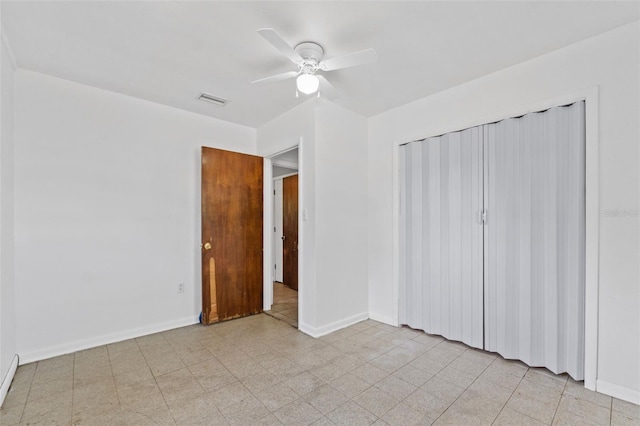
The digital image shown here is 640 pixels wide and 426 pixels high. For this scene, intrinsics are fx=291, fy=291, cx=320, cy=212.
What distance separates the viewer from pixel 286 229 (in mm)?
5500

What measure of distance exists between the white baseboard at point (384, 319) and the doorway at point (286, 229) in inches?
54.2

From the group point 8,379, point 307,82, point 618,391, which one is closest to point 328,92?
point 307,82

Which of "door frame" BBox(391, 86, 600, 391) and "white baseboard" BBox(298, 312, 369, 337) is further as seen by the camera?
"white baseboard" BBox(298, 312, 369, 337)

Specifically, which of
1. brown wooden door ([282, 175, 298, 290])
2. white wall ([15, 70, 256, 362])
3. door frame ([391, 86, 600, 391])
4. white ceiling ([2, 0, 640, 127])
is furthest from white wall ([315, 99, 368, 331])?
door frame ([391, 86, 600, 391])

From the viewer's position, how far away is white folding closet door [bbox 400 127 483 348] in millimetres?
2766

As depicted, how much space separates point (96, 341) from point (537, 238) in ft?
13.6

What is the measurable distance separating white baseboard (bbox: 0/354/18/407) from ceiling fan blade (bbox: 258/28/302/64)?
2.93m

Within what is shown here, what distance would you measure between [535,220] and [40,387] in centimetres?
404

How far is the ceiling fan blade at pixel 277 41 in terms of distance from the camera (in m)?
1.68

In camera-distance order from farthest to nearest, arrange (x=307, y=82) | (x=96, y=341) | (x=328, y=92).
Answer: (x=328, y=92) → (x=96, y=341) → (x=307, y=82)

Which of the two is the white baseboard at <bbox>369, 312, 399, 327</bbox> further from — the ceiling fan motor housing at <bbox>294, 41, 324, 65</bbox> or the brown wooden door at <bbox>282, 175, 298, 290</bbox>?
the ceiling fan motor housing at <bbox>294, 41, 324, 65</bbox>

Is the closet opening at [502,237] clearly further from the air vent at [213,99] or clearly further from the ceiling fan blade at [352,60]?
the air vent at [213,99]

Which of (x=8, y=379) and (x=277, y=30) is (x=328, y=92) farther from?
(x=8, y=379)

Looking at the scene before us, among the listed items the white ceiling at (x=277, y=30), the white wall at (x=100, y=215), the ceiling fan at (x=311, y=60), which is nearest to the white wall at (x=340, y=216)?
the white ceiling at (x=277, y=30)
